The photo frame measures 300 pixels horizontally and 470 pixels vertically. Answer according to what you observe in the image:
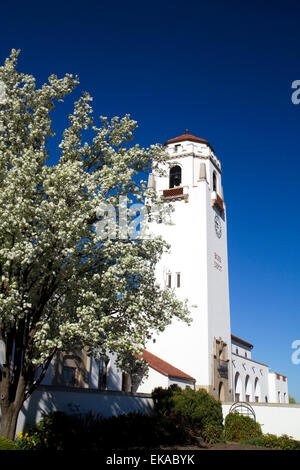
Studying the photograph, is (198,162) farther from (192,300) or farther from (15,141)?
(15,141)

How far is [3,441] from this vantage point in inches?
375

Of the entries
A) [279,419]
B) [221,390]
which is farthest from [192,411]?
[221,390]

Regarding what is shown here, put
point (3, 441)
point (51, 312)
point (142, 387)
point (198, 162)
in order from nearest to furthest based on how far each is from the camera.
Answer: point (3, 441)
point (51, 312)
point (142, 387)
point (198, 162)

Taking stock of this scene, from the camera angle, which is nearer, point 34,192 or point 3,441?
point 3,441


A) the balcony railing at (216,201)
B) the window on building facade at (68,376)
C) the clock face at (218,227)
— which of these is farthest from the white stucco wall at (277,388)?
the window on building facade at (68,376)

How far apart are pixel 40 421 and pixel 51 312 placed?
20.1 ft

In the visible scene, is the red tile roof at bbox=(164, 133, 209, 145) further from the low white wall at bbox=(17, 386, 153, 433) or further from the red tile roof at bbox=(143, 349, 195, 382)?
the low white wall at bbox=(17, 386, 153, 433)

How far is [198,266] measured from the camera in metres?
37.2

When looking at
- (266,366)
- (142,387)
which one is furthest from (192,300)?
(266,366)

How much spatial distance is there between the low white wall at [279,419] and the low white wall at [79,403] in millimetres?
7832

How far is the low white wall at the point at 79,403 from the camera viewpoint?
16422 millimetres

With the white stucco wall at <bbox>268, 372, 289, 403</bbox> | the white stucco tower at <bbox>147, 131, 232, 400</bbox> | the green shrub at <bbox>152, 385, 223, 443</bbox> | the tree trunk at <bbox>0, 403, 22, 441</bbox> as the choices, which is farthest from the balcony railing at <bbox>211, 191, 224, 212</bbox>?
the white stucco wall at <bbox>268, 372, 289, 403</bbox>

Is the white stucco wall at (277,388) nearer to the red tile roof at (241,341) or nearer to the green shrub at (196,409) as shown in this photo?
the red tile roof at (241,341)

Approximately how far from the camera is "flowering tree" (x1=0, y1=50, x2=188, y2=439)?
11508mm
